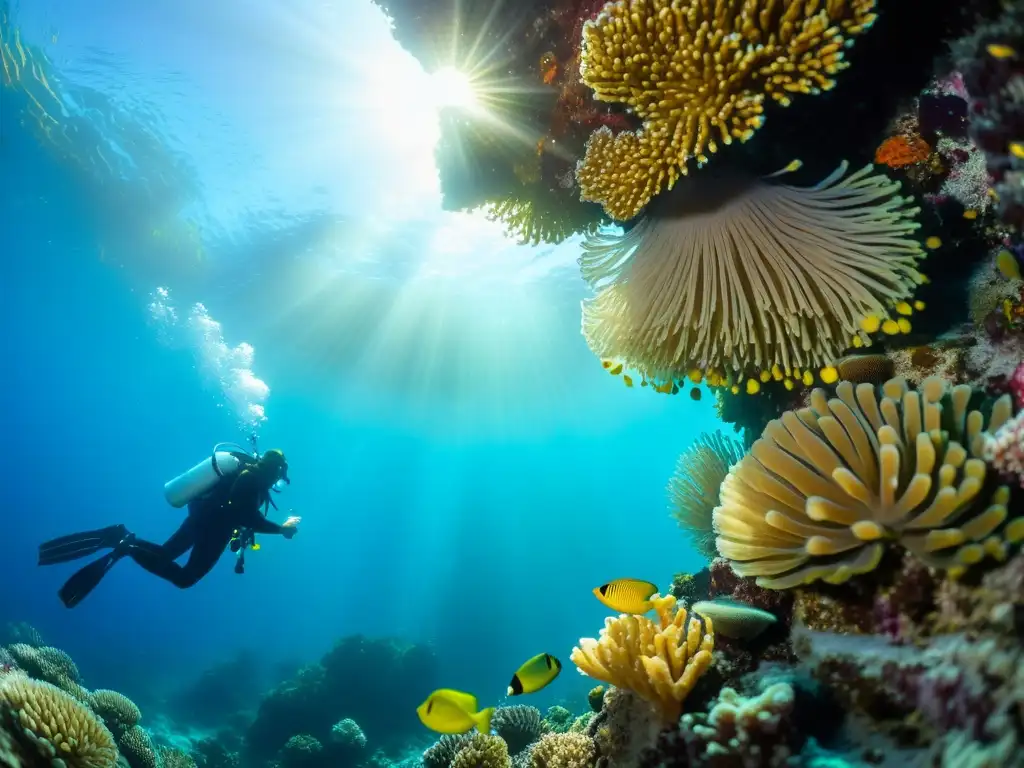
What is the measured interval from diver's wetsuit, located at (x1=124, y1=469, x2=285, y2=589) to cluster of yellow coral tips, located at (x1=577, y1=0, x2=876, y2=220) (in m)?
8.59

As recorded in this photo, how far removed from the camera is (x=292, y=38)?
55.8 ft

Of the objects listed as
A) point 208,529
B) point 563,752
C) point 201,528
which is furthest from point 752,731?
point 201,528

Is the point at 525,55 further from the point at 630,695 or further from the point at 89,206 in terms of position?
the point at 89,206

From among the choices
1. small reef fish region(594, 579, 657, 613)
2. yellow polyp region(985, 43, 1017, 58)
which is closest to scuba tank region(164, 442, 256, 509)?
small reef fish region(594, 579, 657, 613)

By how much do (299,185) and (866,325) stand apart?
83.2ft

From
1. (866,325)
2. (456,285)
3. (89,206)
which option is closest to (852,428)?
(866,325)

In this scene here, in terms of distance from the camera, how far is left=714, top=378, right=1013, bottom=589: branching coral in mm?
2066

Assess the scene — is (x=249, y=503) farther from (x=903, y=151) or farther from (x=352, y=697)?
(x=352, y=697)

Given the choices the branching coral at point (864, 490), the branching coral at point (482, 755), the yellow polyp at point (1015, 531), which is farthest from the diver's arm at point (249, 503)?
the yellow polyp at point (1015, 531)

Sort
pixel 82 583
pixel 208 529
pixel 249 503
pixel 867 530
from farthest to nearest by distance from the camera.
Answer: pixel 208 529 → pixel 249 503 → pixel 82 583 → pixel 867 530

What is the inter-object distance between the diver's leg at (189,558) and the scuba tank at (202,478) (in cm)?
75

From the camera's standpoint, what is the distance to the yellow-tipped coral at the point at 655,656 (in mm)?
2533

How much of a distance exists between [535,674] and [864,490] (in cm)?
271

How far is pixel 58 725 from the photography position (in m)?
4.48
